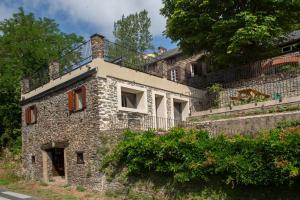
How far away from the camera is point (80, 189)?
14688 millimetres

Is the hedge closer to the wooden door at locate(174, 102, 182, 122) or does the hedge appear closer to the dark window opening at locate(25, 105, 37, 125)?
the wooden door at locate(174, 102, 182, 122)

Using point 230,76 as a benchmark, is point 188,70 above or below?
above

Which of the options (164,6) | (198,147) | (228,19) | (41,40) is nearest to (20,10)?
(41,40)

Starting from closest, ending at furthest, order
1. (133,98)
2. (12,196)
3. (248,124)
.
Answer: (248,124), (12,196), (133,98)

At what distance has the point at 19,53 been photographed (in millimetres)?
28219

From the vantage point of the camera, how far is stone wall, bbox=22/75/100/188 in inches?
579

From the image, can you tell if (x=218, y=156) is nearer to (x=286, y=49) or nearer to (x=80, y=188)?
(x=80, y=188)

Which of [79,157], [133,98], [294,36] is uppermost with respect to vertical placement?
[294,36]

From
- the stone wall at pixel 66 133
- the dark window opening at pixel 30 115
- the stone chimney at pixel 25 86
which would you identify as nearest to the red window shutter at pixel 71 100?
the stone wall at pixel 66 133

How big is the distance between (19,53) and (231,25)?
18.3m

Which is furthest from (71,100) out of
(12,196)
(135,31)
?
(135,31)

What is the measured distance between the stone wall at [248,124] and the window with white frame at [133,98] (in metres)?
3.61

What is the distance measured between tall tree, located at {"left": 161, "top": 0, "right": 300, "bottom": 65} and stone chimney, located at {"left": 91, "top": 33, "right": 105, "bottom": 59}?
741 centimetres

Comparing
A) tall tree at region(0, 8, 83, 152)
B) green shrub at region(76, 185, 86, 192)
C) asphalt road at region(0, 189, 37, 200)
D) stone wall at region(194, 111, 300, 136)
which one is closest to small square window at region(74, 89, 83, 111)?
green shrub at region(76, 185, 86, 192)
